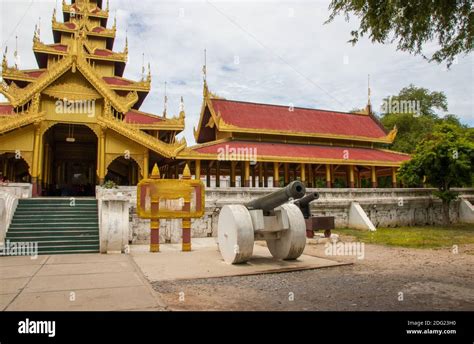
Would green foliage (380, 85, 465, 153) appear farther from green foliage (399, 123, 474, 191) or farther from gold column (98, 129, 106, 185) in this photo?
gold column (98, 129, 106, 185)

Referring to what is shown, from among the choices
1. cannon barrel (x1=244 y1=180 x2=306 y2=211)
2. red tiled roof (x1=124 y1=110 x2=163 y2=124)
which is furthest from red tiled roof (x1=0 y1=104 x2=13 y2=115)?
cannon barrel (x1=244 y1=180 x2=306 y2=211)

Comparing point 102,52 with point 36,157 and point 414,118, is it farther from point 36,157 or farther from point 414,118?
point 414,118

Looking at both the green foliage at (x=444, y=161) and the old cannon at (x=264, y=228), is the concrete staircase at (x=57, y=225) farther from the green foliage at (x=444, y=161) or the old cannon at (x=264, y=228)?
the green foliage at (x=444, y=161)

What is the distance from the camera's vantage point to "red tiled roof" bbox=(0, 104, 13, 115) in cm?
1778

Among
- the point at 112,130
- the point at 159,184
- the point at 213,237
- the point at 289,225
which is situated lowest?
the point at 213,237

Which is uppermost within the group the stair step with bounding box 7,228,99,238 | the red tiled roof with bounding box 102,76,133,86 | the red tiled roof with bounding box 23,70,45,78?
the red tiled roof with bounding box 102,76,133,86

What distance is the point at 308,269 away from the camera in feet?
25.1

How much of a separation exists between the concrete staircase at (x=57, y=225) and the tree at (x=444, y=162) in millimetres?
16932

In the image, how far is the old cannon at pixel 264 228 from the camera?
795 centimetres

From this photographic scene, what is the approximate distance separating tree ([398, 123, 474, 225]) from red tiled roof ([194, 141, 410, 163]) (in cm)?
462

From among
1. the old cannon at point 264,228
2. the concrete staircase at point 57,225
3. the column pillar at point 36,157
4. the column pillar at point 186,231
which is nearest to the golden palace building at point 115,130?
the column pillar at point 36,157
